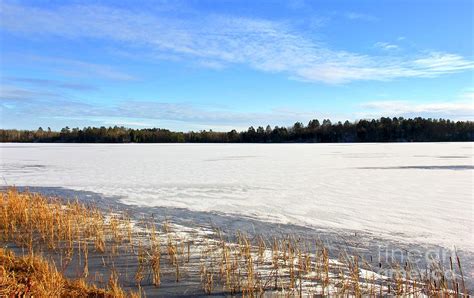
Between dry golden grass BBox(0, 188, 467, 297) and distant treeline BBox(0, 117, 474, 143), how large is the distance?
64721 mm

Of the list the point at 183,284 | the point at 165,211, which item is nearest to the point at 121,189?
the point at 165,211

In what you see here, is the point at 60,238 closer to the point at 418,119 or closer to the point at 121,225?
the point at 121,225

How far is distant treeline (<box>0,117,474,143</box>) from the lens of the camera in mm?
65000

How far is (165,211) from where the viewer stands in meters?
7.65

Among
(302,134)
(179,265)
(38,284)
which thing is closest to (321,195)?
(179,265)

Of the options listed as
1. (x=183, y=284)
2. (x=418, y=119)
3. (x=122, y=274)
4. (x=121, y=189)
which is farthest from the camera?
(x=418, y=119)

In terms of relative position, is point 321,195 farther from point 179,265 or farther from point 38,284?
point 38,284

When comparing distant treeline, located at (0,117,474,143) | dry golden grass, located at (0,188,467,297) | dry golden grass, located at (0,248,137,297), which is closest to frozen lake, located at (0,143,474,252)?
dry golden grass, located at (0,188,467,297)

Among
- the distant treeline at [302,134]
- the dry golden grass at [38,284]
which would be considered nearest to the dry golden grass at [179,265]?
the dry golden grass at [38,284]

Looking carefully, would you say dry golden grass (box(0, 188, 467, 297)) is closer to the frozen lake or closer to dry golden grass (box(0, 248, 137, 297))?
dry golden grass (box(0, 248, 137, 297))

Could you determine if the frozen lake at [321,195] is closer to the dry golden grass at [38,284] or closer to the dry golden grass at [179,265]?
the dry golden grass at [179,265]

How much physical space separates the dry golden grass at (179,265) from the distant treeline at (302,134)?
6472cm

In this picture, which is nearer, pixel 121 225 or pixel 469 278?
pixel 469 278

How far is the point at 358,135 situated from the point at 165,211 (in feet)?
213
